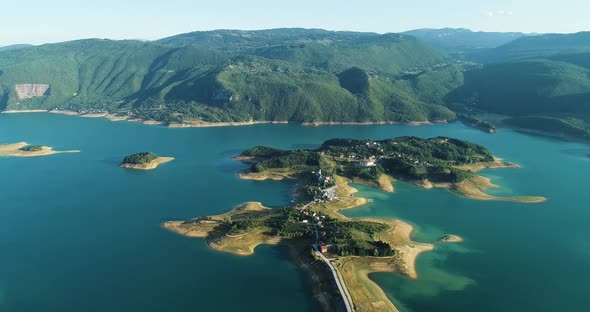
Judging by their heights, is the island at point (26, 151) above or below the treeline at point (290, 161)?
below

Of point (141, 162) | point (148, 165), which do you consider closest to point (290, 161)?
point (148, 165)

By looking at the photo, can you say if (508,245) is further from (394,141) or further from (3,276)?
(3,276)

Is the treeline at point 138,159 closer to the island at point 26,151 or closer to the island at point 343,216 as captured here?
the island at point 343,216

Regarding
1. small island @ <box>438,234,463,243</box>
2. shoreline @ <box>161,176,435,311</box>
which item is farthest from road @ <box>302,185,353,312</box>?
small island @ <box>438,234,463,243</box>

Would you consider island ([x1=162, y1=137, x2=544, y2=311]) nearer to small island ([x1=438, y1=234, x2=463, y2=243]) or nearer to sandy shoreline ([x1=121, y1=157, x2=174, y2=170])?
small island ([x1=438, y1=234, x2=463, y2=243])

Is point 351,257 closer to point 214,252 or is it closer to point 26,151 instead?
point 214,252

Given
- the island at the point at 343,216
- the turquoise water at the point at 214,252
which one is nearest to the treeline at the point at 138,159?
the turquoise water at the point at 214,252
